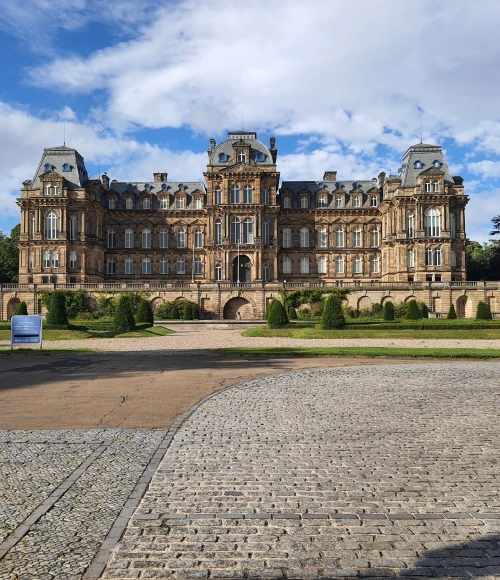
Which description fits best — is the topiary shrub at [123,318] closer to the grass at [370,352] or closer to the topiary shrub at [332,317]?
the topiary shrub at [332,317]

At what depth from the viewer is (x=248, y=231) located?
69.1 m

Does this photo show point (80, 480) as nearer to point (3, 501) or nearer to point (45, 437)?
point (3, 501)

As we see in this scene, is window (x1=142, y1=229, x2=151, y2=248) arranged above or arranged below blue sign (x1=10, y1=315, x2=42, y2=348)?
above

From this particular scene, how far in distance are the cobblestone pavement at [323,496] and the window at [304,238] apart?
6390 cm

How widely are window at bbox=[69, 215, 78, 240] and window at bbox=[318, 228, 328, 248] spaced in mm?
32634

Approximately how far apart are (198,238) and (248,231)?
10545 millimetres

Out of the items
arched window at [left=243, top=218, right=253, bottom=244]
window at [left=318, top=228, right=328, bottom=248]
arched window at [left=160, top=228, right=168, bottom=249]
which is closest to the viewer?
arched window at [left=243, top=218, right=253, bottom=244]

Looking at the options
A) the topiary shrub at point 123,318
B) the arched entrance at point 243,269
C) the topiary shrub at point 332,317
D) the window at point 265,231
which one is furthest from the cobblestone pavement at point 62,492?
the window at point 265,231

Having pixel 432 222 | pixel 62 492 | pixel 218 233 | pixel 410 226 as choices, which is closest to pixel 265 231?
pixel 218 233

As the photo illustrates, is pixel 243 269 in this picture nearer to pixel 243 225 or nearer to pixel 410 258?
pixel 243 225

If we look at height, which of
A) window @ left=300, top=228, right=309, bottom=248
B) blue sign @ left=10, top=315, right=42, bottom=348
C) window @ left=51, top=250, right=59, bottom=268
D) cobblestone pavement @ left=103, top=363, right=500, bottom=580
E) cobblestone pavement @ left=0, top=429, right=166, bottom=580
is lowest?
cobblestone pavement @ left=103, top=363, right=500, bottom=580

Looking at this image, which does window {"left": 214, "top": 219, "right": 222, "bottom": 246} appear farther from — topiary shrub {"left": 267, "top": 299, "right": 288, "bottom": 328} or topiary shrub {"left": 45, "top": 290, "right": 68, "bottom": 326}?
topiary shrub {"left": 45, "top": 290, "right": 68, "bottom": 326}

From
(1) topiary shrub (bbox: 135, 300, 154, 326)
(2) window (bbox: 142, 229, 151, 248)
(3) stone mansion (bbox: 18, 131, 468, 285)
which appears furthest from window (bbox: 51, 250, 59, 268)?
(1) topiary shrub (bbox: 135, 300, 154, 326)

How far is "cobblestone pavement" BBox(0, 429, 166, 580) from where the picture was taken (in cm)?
507
